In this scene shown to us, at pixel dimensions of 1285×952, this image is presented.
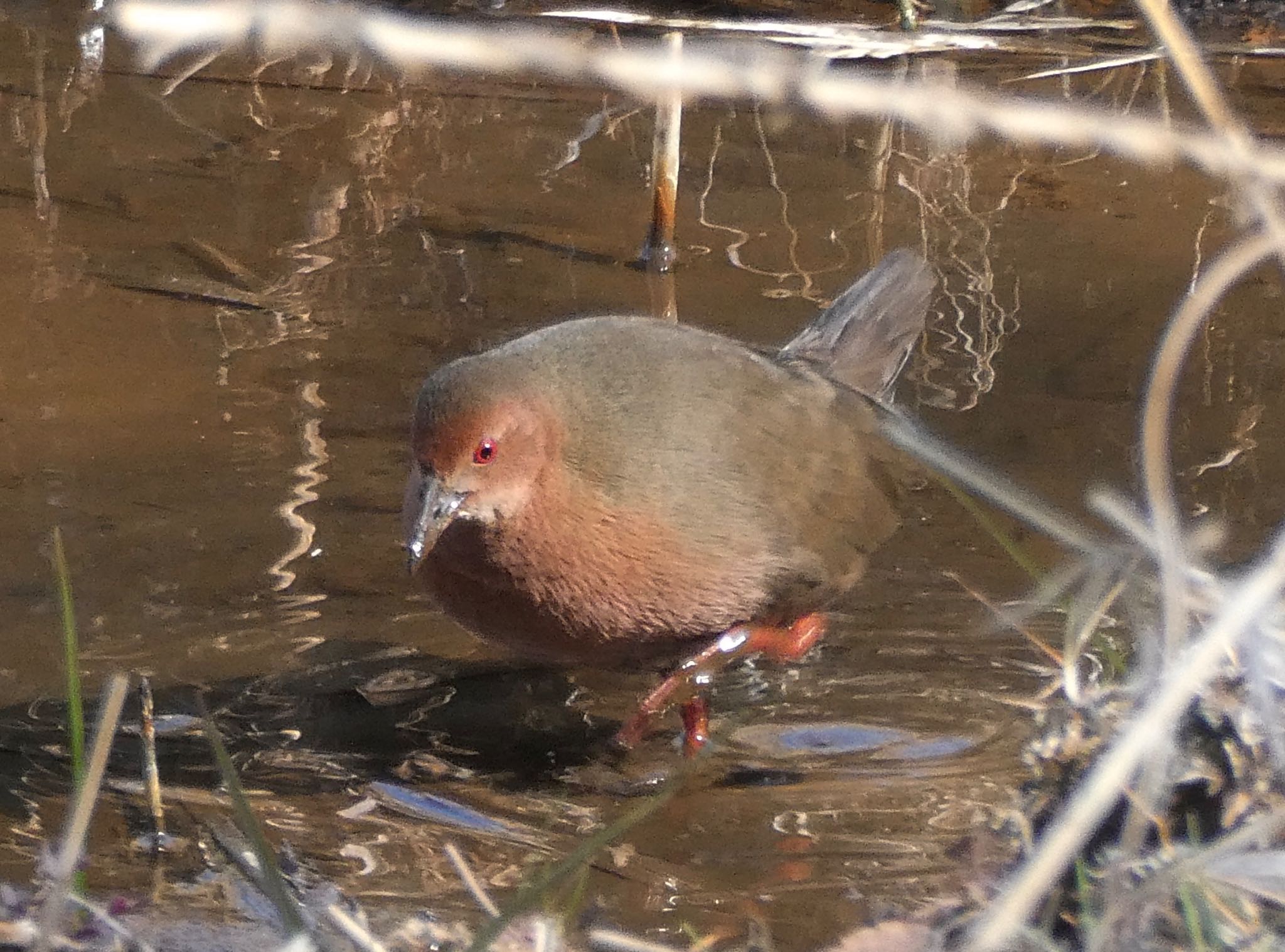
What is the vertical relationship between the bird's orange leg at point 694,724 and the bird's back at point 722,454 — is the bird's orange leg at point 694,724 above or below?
below

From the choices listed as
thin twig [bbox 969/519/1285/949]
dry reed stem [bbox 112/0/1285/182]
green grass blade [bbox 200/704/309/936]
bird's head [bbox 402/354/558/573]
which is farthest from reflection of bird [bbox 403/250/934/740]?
dry reed stem [bbox 112/0/1285/182]

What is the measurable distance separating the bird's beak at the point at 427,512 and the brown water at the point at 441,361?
1.84ft

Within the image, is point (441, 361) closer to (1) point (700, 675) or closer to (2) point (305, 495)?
(2) point (305, 495)

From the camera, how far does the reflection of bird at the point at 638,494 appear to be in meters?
4.03

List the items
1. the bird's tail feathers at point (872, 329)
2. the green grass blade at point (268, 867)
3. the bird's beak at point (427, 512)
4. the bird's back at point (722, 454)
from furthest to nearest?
1. the bird's tail feathers at point (872, 329)
2. the bird's back at point (722, 454)
3. the bird's beak at point (427, 512)
4. the green grass blade at point (268, 867)

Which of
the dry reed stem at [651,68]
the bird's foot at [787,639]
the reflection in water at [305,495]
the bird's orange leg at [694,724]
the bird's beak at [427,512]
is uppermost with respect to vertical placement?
the dry reed stem at [651,68]

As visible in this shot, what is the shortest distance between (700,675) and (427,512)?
0.91 meters

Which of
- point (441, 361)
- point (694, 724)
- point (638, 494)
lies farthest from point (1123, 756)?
point (441, 361)

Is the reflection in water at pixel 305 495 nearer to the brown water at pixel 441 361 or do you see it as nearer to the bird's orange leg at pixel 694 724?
the brown water at pixel 441 361

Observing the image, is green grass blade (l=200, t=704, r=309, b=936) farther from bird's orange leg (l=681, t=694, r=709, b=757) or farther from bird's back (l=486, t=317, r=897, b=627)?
bird's orange leg (l=681, t=694, r=709, b=757)

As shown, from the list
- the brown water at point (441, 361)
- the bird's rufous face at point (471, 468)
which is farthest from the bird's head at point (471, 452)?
the brown water at point (441, 361)

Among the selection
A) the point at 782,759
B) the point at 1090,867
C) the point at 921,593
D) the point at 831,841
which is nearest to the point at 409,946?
the point at 1090,867

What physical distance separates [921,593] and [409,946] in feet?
8.41

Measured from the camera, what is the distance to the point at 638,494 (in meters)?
4.21
